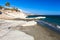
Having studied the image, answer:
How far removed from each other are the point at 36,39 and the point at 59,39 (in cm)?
357

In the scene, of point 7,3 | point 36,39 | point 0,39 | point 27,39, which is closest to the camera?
point 0,39

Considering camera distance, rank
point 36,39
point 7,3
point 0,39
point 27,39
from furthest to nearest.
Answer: point 7,3 < point 36,39 < point 27,39 < point 0,39

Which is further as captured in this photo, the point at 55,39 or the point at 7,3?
the point at 7,3

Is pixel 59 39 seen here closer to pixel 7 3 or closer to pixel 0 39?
pixel 0 39

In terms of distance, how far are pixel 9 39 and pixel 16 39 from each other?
2.84ft

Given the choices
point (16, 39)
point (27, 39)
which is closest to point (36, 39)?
point (27, 39)

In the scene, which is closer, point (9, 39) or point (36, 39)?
point (9, 39)

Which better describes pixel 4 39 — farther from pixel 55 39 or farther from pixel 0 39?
pixel 55 39

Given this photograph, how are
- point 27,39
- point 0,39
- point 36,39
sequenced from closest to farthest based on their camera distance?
1. point 0,39
2. point 27,39
3. point 36,39

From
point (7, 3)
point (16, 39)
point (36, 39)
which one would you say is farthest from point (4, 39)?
point (7, 3)

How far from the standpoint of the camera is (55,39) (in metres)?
18.6

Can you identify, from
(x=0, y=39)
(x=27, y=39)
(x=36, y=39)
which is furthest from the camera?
(x=36, y=39)

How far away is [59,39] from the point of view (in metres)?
18.7

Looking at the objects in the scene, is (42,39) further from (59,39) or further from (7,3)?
(7,3)
